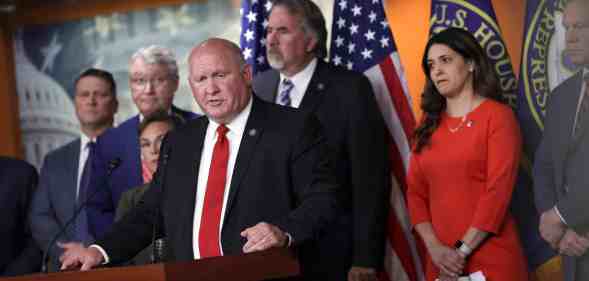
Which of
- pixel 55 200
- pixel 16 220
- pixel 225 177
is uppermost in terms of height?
pixel 225 177

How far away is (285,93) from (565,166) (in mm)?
1530

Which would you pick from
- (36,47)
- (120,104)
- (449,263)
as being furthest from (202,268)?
(36,47)

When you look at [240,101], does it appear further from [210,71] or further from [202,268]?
[202,268]

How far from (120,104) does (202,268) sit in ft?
15.4

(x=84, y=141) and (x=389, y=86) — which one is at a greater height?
(x=389, y=86)

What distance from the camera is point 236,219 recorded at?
3430 mm

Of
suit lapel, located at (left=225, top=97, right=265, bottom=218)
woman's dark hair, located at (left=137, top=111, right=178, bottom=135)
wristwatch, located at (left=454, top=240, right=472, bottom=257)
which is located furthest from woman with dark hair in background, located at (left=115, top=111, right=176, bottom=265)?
wristwatch, located at (left=454, top=240, right=472, bottom=257)

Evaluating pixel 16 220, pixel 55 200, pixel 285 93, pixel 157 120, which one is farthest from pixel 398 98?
pixel 16 220

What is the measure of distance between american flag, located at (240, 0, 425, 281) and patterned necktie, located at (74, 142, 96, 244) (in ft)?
3.70

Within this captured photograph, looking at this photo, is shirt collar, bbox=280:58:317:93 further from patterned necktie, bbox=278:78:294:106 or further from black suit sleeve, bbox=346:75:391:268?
black suit sleeve, bbox=346:75:391:268

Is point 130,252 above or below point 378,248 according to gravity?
above

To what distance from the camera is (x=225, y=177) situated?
11.6 ft

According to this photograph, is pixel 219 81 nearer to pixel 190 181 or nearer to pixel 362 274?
pixel 190 181

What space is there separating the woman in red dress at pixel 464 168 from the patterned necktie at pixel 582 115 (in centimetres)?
27
